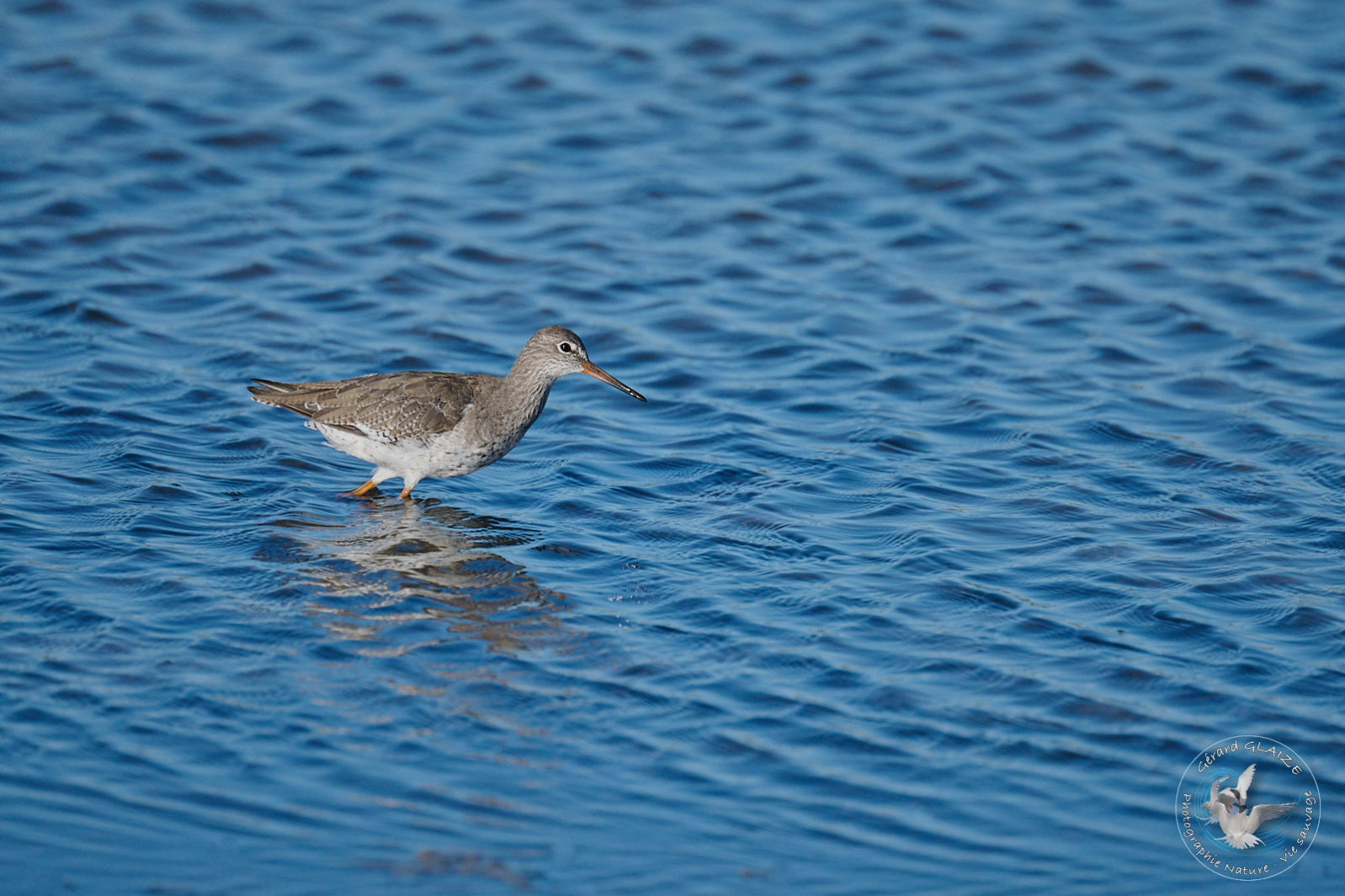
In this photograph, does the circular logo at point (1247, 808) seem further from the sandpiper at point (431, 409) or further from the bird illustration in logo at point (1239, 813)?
the sandpiper at point (431, 409)

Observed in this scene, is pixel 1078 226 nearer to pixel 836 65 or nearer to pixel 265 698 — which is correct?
pixel 836 65

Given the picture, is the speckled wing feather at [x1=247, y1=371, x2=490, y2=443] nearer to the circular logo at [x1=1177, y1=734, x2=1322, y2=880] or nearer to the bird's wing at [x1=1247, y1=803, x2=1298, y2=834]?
the circular logo at [x1=1177, y1=734, x2=1322, y2=880]

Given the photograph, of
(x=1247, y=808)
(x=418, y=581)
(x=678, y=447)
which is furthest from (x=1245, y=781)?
(x=678, y=447)

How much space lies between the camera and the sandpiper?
10633 mm

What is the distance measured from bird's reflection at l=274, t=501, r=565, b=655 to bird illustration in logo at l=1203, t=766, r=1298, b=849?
3996 mm

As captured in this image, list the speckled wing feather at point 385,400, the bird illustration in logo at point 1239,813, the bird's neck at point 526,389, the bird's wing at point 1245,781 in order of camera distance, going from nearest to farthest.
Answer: the bird illustration in logo at point 1239,813, the bird's wing at point 1245,781, the speckled wing feather at point 385,400, the bird's neck at point 526,389

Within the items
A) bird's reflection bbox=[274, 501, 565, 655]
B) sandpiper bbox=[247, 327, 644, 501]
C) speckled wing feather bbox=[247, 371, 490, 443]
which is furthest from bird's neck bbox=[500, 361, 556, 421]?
bird's reflection bbox=[274, 501, 565, 655]

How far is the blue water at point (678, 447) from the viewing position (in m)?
7.25

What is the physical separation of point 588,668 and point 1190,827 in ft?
11.3

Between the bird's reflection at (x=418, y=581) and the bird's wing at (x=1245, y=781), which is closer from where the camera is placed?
the bird's wing at (x=1245, y=781)

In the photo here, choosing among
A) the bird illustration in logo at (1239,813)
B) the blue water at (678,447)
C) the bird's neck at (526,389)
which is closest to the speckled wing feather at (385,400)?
the bird's neck at (526,389)

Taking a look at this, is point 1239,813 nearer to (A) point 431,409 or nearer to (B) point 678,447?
(B) point 678,447

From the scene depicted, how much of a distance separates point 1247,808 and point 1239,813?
0.33ft

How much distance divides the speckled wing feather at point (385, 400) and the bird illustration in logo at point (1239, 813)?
19.3 ft
